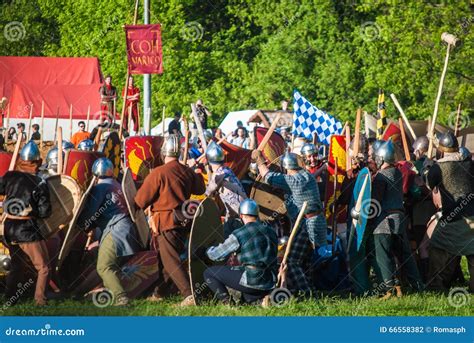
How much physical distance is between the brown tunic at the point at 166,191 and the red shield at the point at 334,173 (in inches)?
73.5

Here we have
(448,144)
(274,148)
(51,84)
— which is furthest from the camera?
(51,84)

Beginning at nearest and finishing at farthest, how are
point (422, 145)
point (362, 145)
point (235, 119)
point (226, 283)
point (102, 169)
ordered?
1. point (226, 283)
2. point (102, 169)
3. point (362, 145)
4. point (422, 145)
5. point (235, 119)

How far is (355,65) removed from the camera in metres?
32.3

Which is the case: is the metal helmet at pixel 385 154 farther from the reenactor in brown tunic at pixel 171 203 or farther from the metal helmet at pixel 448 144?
the reenactor in brown tunic at pixel 171 203

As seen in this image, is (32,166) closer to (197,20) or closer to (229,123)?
(229,123)

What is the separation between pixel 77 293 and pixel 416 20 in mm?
14212

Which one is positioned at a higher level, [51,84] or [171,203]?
[171,203]

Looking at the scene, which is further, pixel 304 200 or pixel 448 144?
pixel 448 144

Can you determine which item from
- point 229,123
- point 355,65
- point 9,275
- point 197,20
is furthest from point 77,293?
point 197,20

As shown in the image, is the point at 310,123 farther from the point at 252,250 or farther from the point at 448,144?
the point at 252,250

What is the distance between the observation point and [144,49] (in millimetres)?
21625

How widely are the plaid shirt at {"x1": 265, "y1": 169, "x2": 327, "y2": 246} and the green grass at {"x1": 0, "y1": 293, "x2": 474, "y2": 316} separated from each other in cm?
81

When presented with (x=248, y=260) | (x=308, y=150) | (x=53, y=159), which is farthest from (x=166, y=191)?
(x=308, y=150)

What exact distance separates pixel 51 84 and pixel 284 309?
1075 inches
